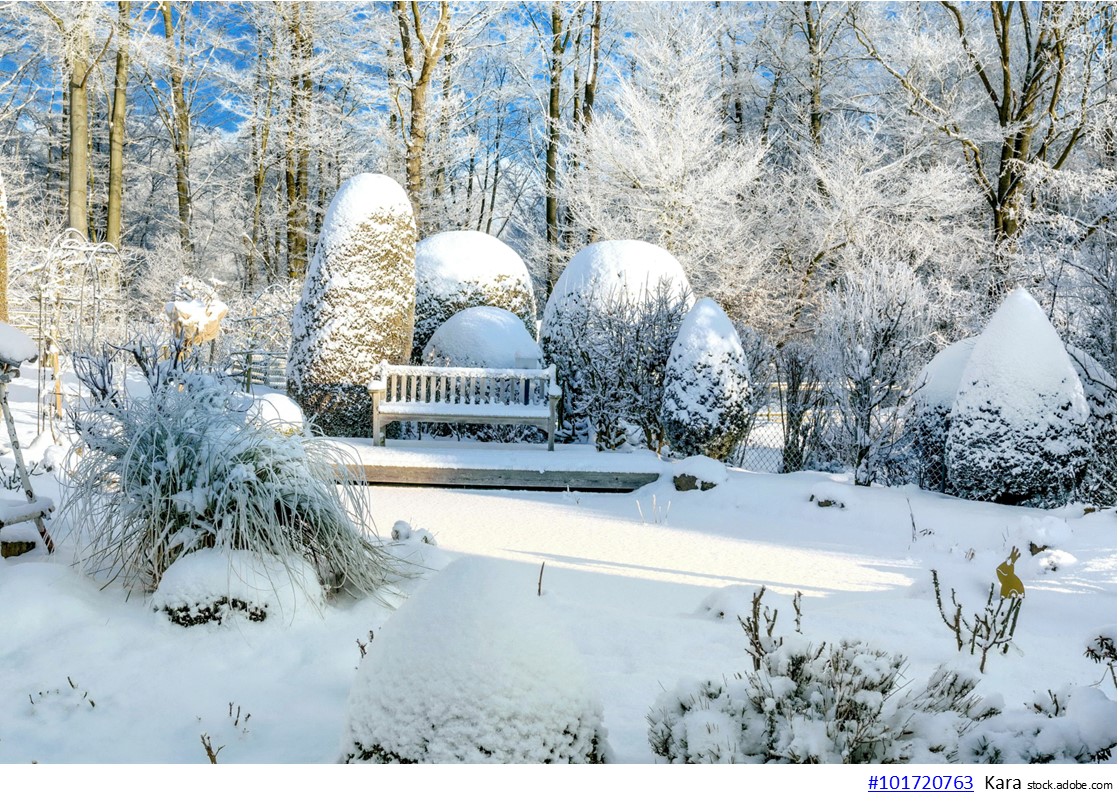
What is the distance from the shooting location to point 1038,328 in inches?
247

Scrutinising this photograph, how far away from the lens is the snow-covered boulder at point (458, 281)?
32.9 feet

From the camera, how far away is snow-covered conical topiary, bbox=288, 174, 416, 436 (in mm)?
8484

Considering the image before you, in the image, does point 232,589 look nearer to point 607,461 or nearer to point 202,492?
point 202,492

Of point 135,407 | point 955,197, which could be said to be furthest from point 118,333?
point 955,197

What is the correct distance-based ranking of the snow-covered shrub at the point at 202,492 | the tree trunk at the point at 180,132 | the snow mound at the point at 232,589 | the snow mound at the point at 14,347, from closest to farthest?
the snow mound at the point at 232,589
the snow-covered shrub at the point at 202,492
the snow mound at the point at 14,347
the tree trunk at the point at 180,132

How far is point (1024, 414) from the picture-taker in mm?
6195

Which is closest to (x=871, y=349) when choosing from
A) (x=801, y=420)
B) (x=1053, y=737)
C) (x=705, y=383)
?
(x=705, y=383)

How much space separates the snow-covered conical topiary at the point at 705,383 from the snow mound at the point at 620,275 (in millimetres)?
889

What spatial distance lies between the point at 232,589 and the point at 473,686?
5.89 feet

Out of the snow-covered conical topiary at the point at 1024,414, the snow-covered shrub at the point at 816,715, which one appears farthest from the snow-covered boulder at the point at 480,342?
the snow-covered shrub at the point at 816,715

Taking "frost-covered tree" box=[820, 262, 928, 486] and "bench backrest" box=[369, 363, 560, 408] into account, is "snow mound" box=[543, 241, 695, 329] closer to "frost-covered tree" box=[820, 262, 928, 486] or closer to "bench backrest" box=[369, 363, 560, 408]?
"bench backrest" box=[369, 363, 560, 408]

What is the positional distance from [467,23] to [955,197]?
28.4ft

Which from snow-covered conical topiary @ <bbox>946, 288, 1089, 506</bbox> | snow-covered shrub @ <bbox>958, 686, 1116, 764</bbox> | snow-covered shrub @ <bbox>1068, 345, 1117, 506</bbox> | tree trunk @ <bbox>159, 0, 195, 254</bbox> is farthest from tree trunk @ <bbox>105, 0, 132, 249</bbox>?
snow-covered shrub @ <bbox>958, 686, 1116, 764</bbox>

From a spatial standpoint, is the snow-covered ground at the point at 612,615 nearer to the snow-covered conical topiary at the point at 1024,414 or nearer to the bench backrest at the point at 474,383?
the snow-covered conical topiary at the point at 1024,414
